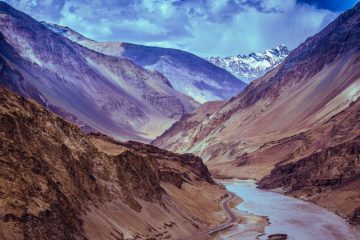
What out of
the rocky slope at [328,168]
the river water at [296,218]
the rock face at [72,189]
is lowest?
the rock face at [72,189]

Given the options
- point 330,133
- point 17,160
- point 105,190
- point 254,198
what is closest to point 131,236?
point 105,190

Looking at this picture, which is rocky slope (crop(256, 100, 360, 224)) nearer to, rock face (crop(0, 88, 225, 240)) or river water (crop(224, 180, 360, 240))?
river water (crop(224, 180, 360, 240))

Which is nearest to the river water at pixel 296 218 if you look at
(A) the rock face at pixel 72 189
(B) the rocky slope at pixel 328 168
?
(B) the rocky slope at pixel 328 168

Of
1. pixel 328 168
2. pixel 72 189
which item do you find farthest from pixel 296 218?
pixel 72 189

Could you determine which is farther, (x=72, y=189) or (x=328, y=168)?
(x=328, y=168)

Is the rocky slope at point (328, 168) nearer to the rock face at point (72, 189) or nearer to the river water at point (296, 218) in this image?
the river water at point (296, 218)

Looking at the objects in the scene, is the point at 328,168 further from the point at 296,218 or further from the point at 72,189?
the point at 72,189
